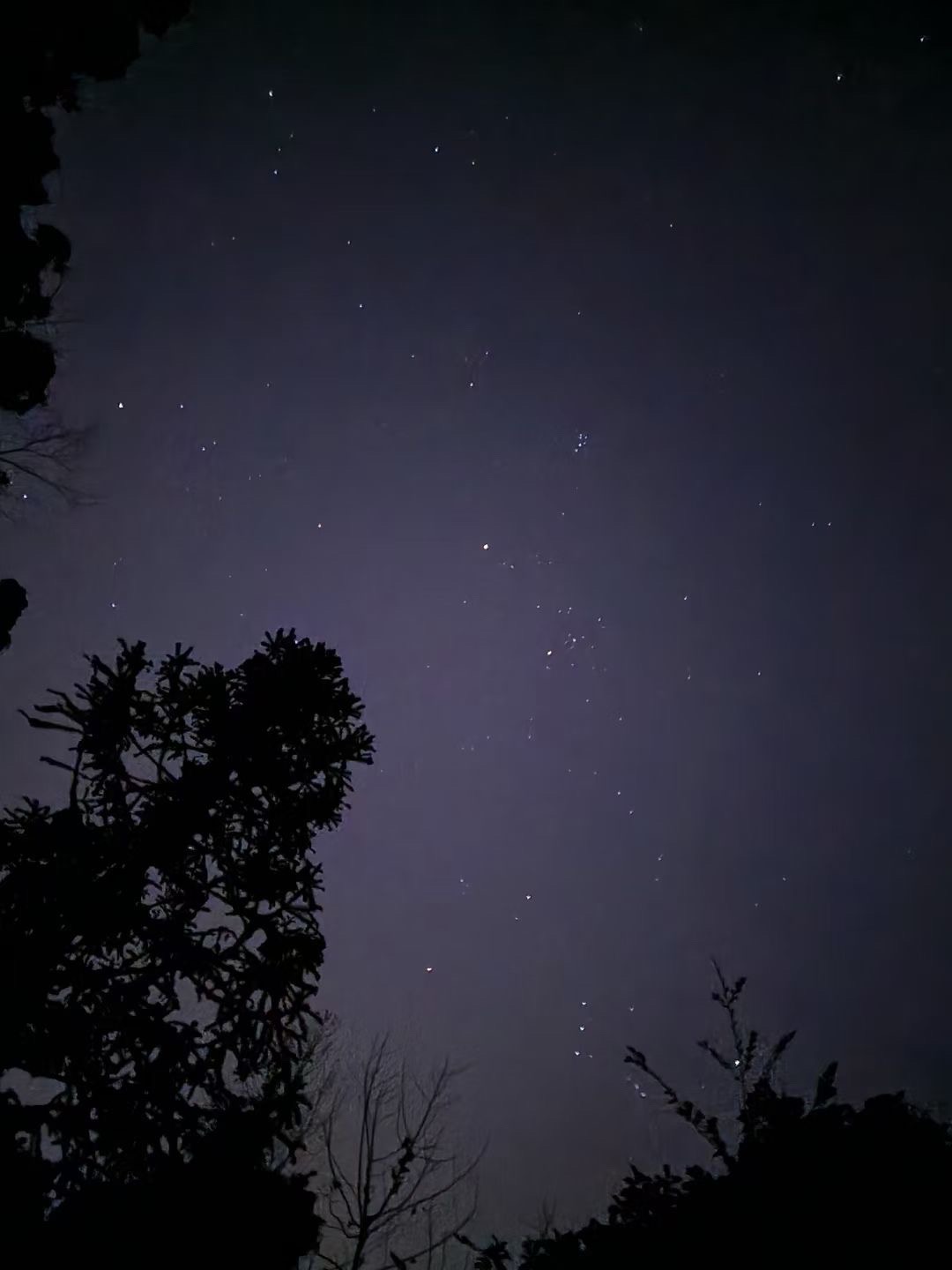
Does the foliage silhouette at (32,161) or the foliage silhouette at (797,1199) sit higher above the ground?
the foliage silhouette at (32,161)

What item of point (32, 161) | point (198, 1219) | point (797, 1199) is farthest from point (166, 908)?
point (32, 161)

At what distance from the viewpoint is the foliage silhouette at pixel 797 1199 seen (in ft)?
11.4

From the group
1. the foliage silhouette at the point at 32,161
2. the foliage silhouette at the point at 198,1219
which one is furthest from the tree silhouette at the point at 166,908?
the foliage silhouette at the point at 32,161

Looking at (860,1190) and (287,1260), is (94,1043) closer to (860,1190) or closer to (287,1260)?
(287,1260)

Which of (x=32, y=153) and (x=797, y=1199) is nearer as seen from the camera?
(x=797, y=1199)

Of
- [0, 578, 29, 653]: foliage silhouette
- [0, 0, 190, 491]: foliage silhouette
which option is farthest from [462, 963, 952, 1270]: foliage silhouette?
[0, 0, 190, 491]: foliage silhouette

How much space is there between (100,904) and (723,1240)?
15.6 ft

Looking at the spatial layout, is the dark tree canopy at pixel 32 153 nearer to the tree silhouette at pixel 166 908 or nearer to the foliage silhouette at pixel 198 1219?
the tree silhouette at pixel 166 908

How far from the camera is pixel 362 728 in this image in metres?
6.79

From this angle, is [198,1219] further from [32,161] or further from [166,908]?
[32,161]

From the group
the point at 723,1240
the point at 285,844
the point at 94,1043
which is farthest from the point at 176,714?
the point at 723,1240

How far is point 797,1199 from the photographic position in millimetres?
3730

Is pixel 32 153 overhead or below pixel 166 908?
overhead

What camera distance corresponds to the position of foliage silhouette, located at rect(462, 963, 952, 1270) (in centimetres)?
346
